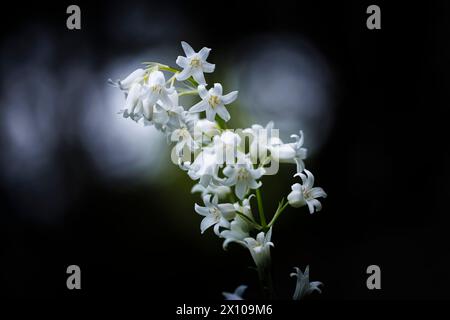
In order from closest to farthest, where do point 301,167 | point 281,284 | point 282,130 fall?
point 301,167
point 281,284
point 282,130

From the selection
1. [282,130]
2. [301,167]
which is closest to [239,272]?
[282,130]

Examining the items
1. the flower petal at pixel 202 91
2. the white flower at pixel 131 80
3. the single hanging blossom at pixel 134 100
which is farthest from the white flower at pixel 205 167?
the white flower at pixel 131 80

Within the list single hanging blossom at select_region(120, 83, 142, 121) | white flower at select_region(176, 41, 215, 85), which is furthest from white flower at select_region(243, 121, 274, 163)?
single hanging blossom at select_region(120, 83, 142, 121)

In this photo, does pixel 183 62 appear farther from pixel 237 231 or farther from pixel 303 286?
pixel 303 286

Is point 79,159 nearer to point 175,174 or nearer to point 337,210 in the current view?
point 175,174

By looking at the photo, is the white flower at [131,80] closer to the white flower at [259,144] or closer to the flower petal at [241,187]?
the white flower at [259,144]

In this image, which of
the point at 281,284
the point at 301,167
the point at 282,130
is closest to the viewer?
the point at 301,167
